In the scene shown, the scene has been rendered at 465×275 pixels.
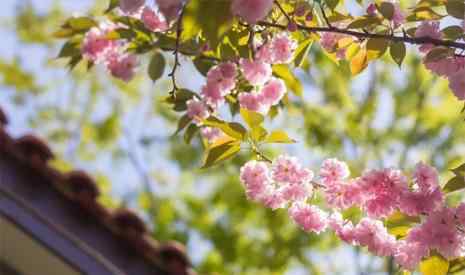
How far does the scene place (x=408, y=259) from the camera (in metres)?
1.52

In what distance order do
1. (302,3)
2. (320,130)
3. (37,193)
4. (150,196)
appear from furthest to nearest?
1. (150,196)
2. (320,130)
3. (37,193)
4. (302,3)

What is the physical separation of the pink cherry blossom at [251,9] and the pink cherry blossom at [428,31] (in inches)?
17.2

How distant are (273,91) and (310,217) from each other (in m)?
0.34

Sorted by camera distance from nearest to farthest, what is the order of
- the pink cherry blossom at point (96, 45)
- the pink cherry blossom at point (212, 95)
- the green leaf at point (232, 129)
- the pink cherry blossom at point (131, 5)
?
the pink cherry blossom at point (131, 5), the green leaf at point (232, 129), the pink cherry blossom at point (212, 95), the pink cherry blossom at point (96, 45)

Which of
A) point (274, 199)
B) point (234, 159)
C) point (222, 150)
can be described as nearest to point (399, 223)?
point (274, 199)

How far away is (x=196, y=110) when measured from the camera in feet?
6.02

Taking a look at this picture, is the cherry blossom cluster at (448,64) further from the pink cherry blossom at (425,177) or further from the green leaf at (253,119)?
the green leaf at (253,119)

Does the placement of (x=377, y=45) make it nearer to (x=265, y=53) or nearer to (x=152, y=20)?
(x=265, y=53)

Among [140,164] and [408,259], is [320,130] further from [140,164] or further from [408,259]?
[408,259]

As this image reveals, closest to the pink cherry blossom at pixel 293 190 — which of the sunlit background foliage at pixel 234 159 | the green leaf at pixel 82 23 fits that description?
the green leaf at pixel 82 23

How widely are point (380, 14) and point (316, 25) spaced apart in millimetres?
186

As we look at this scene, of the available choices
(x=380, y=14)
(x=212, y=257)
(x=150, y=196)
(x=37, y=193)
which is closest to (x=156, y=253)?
(x=37, y=193)

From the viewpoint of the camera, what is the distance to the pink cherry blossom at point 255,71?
67.1 inches

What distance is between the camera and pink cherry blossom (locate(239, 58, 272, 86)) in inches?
67.1
